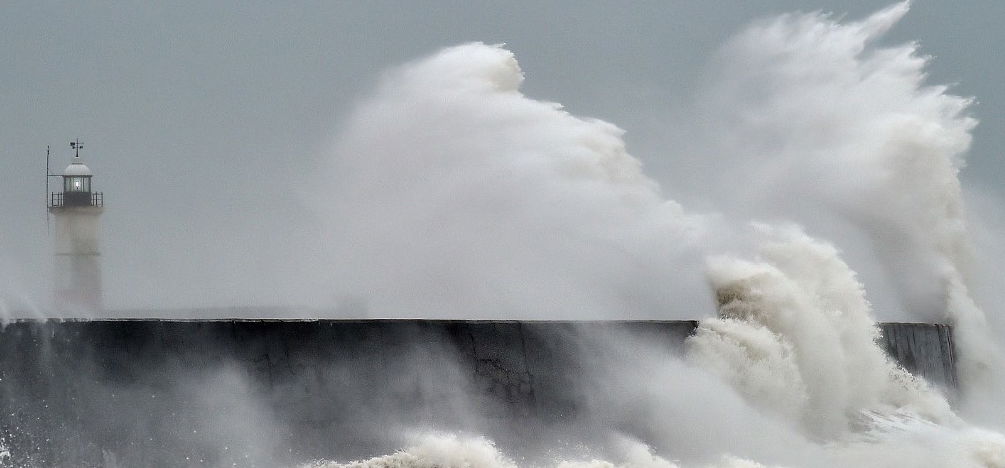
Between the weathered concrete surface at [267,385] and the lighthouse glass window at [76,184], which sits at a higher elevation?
the lighthouse glass window at [76,184]

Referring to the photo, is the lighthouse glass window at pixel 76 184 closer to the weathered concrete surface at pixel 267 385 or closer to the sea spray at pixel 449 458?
the weathered concrete surface at pixel 267 385

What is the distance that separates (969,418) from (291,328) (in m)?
11.1

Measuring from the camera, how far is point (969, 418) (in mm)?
16984

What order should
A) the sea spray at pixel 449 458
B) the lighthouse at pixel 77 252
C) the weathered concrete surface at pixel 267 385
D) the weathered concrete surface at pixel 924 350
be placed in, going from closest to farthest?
the weathered concrete surface at pixel 267 385 < the sea spray at pixel 449 458 < the weathered concrete surface at pixel 924 350 < the lighthouse at pixel 77 252

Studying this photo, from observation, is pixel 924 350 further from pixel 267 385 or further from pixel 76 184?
pixel 76 184

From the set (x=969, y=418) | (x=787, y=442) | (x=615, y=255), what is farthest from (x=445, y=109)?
(x=787, y=442)

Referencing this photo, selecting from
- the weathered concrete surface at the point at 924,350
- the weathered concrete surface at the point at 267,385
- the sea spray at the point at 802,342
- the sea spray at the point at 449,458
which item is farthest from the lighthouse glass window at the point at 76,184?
the sea spray at the point at 449,458

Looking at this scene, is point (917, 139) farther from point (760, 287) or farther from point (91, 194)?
point (91, 194)

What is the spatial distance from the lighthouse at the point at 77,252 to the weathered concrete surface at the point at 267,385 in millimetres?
26972

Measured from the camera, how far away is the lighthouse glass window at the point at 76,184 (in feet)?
123

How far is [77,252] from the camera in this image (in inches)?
1412

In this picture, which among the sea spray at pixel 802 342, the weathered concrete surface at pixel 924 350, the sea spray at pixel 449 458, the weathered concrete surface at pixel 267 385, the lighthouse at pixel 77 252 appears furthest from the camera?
the lighthouse at pixel 77 252

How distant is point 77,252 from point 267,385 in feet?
96.6

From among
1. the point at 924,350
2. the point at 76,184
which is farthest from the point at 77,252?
the point at 924,350
